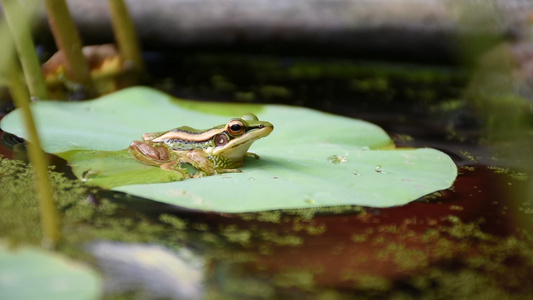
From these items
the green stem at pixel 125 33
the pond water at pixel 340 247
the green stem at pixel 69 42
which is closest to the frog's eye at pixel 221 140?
the pond water at pixel 340 247

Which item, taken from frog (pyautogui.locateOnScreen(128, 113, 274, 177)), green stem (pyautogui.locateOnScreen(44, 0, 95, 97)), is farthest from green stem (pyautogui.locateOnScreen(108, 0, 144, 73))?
frog (pyautogui.locateOnScreen(128, 113, 274, 177))

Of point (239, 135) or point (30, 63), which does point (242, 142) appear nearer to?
point (239, 135)

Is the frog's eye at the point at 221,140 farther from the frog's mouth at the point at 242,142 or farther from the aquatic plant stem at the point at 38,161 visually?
the aquatic plant stem at the point at 38,161

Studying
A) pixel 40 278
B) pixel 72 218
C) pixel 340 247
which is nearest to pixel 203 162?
pixel 72 218

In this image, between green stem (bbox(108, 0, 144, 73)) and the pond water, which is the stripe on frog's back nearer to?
the pond water

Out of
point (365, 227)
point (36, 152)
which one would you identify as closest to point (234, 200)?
point (365, 227)
